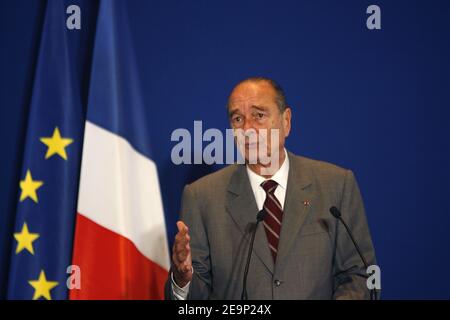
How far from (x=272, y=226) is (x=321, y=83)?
1002 millimetres

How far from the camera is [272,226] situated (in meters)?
2.24

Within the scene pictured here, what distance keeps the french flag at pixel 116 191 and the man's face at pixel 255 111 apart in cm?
59

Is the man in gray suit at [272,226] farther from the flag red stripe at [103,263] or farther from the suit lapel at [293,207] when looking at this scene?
the flag red stripe at [103,263]

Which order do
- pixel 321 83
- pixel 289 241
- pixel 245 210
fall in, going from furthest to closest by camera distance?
pixel 321 83 < pixel 245 210 < pixel 289 241

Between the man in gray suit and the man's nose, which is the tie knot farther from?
the man's nose

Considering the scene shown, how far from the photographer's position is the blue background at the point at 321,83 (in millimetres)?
2961

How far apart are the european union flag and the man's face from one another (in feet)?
2.85

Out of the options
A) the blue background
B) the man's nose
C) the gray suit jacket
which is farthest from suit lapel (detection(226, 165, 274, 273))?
the blue background

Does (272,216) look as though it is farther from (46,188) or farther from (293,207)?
(46,188)

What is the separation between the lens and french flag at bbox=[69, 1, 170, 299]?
8.73 ft

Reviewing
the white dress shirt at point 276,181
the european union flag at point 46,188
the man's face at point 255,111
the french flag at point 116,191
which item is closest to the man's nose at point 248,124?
the man's face at point 255,111

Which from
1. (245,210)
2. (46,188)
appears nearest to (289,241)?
(245,210)
